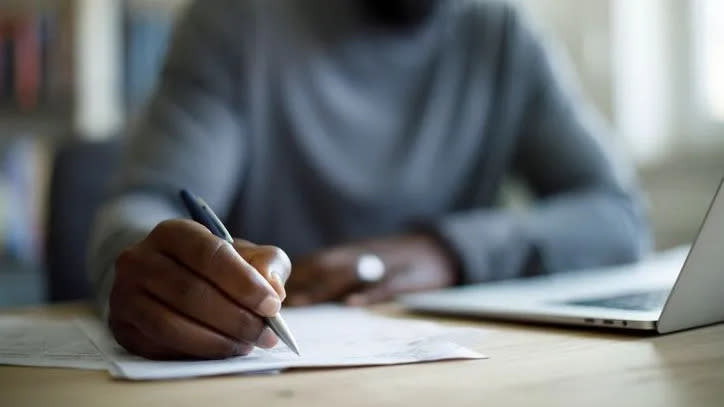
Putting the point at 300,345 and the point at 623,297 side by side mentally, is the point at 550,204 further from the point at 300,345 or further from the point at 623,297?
the point at 300,345

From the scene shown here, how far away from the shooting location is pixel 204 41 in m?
1.20

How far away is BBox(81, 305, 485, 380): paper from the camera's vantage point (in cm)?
48

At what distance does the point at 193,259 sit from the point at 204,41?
0.74 metres

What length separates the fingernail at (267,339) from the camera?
508 millimetres

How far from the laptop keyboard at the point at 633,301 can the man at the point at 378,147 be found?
26 centimetres

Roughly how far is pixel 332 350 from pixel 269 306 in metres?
0.07

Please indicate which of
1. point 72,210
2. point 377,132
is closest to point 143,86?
point 72,210

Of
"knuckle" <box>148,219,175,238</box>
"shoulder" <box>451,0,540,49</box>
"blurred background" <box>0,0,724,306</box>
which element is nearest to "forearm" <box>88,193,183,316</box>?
"knuckle" <box>148,219,175,238</box>

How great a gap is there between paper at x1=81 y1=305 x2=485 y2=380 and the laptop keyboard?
0.11 meters

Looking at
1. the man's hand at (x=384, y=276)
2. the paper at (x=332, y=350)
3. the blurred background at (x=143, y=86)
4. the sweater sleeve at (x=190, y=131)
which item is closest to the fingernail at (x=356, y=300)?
the man's hand at (x=384, y=276)

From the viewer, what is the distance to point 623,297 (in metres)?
0.69

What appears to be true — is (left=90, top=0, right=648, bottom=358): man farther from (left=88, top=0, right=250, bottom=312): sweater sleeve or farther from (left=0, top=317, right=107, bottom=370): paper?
(left=0, top=317, right=107, bottom=370): paper

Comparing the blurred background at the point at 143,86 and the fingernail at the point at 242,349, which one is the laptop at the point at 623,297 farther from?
the blurred background at the point at 143,86

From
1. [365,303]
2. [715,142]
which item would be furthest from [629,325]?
[715,142]
